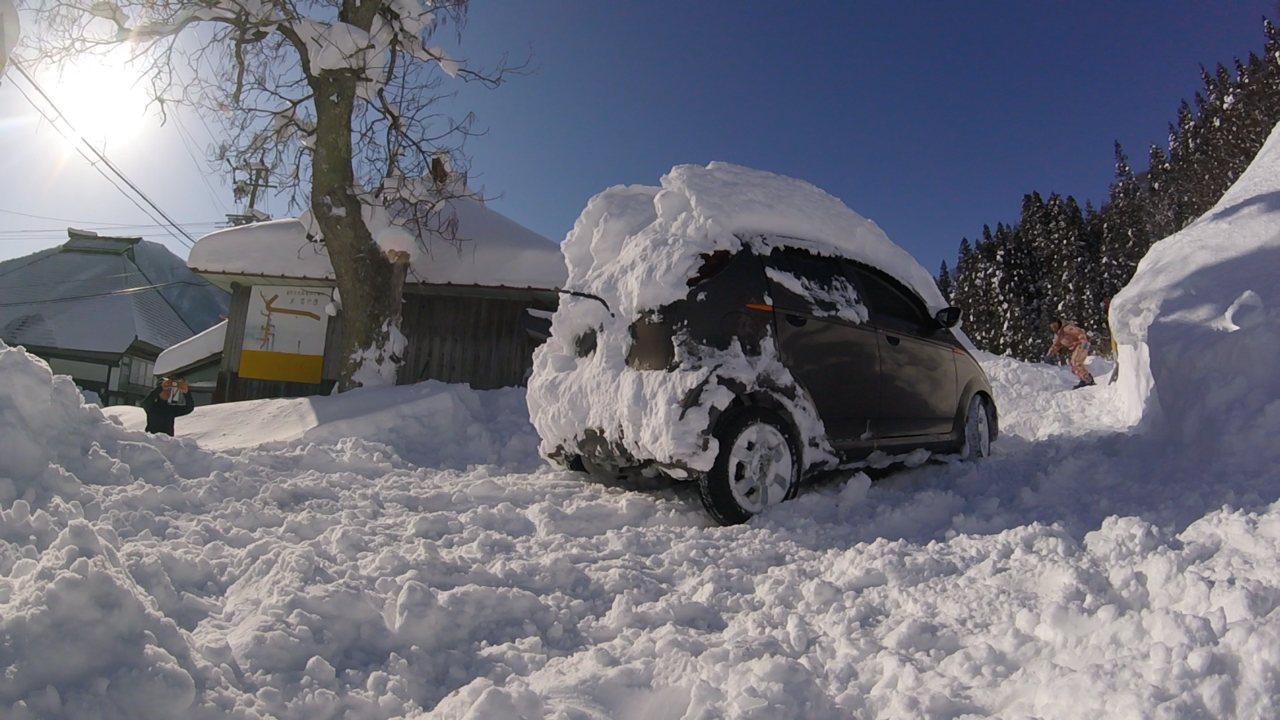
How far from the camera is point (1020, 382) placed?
12320 mm

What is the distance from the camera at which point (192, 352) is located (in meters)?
16.0

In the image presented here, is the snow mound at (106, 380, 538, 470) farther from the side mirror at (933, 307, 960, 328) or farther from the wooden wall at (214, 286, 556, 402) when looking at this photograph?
the wooden wall at (214, 286, 556, 402)

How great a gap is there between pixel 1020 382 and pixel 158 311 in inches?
1975

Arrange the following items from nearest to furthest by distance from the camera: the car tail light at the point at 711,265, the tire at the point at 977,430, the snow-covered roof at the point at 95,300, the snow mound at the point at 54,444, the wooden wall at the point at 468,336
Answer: the snow mound at the point at 54,444 → the car tail light at the point at 711,265 → the tire at the point at 977,430 → the wooden wall at the point at 468,336 → the snow-covered roof at the point at 95,300

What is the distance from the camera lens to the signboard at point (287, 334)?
1360 centimetres

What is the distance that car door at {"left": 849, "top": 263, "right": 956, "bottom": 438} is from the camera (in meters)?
5.11

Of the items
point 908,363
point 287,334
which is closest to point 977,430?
point 908,363

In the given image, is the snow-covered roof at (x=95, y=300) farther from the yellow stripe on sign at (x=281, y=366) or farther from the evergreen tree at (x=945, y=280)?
the evergreen tree at (x=945, y=280)

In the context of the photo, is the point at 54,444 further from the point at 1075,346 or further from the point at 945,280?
the point at 945,280

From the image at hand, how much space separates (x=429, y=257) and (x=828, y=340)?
9224 mm

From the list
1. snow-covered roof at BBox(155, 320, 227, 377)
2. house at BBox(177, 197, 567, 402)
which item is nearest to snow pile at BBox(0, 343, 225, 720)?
house at BBox(177, 197, 567, 402)

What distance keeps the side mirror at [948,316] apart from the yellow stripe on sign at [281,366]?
38.0 ft

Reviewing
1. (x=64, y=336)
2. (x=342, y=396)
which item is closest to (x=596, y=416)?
(x=342, y=396)

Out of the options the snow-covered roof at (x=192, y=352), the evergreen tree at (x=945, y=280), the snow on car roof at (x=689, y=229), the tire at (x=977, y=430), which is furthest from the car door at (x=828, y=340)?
the evergreen tree at (x=945, y=280)
